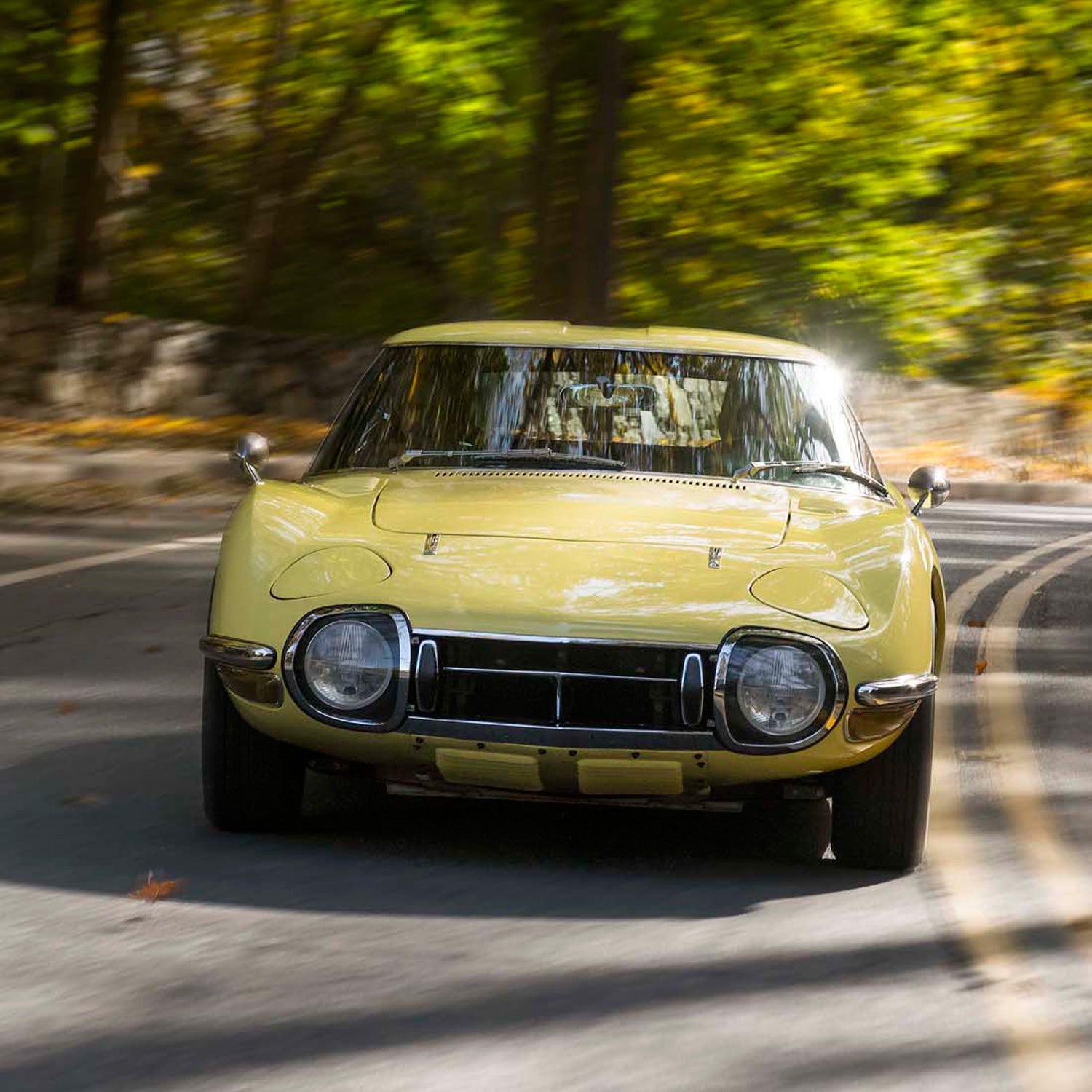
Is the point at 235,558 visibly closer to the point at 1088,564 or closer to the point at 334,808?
the point at 334,808

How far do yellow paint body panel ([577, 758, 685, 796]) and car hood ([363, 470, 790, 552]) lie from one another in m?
0.64

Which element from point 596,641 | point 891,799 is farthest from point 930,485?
point 596,641

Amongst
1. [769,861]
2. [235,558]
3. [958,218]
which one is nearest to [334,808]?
[235,558]

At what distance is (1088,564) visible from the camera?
13367 millimetres

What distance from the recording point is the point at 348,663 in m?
4.77

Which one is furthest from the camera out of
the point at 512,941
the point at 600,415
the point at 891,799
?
the point at 600,415

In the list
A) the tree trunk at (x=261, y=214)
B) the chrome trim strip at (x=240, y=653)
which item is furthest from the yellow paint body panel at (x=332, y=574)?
the tree trunk at (x=261, y=214)

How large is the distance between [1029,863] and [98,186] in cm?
1960

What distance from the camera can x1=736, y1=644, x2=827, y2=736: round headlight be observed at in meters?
4.68

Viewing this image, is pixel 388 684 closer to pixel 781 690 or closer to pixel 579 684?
pixel 579 684

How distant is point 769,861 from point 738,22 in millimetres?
16272

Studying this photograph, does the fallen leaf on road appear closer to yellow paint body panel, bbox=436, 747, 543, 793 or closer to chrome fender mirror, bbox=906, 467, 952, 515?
yellow paint body panel, bbox=436, 747, 543, 793

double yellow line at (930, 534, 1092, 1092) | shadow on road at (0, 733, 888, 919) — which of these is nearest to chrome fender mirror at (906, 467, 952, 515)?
double yellow line at (930, 534, 1092, 1092)

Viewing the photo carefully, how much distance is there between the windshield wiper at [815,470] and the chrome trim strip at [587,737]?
1.41 metres
